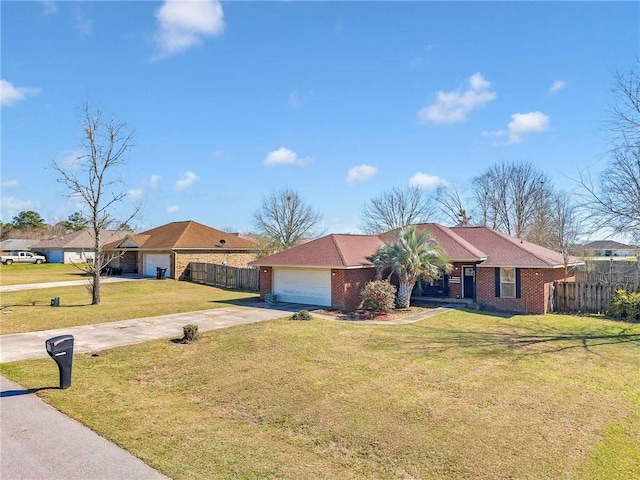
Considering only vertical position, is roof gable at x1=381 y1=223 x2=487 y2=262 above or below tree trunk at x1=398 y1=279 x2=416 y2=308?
above

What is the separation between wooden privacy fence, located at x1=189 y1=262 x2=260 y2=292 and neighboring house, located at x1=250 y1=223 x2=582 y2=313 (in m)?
5.47

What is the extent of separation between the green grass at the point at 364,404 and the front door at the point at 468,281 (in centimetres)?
755

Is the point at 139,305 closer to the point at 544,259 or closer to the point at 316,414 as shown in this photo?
the point at 316,414

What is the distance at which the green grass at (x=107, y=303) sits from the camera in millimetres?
16406

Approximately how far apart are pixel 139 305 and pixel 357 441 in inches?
685

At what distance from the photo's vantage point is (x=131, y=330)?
14.6 meters

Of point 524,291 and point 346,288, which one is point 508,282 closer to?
point 524,291

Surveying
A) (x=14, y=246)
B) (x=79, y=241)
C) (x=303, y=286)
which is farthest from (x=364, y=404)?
(x=14, y=246)

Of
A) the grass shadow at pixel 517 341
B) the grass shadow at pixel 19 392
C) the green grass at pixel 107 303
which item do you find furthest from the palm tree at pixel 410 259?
the grass shadow at pixel 19 392

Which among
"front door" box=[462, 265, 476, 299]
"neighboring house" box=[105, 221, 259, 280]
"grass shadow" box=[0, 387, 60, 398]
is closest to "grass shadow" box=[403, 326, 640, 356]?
"front door" box=[462, 265, 476, 299]

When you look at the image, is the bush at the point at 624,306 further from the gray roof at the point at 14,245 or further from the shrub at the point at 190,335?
the gray roof at the point at 14,245

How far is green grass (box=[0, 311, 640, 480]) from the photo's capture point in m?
5.60

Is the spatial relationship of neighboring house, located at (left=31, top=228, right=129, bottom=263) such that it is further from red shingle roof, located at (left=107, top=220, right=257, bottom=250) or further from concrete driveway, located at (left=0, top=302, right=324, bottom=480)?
concrete driveway, located at (left=0, top=302, right=324, bottom=480)

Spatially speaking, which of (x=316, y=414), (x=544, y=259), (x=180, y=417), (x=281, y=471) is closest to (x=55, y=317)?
(x=180, y=417)
